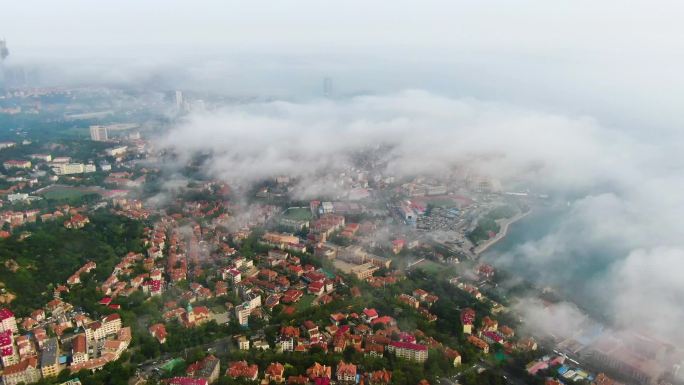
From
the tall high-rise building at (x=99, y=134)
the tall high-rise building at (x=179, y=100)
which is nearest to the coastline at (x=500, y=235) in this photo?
the tall high-rise building at (x=99, y=134)

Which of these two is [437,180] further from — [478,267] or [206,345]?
[206,345]

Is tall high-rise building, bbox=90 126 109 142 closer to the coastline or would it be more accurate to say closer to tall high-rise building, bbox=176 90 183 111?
tall high-rise building, bbox=176 90 183 111

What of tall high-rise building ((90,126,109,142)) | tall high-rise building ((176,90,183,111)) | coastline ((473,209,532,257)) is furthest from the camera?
tall high-rise building ((176,90,183,111))

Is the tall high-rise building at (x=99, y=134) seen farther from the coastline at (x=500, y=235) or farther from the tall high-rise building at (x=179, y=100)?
the coastline at (x=500, y=235)

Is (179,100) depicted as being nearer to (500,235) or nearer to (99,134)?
(99,134)

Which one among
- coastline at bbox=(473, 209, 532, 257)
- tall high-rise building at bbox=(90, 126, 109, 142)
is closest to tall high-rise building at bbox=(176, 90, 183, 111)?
tall high-rise building at bbox=(90, 126, 109, 142)

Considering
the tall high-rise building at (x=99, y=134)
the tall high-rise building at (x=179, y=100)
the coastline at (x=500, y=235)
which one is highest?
the tall high-rise building at (x=179, y=100)

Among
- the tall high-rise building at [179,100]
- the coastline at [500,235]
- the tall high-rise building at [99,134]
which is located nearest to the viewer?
the coastline at [500,235]

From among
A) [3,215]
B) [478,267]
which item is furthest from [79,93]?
[478,267]

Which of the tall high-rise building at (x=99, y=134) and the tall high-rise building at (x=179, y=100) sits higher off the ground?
the tall high-rise building at (x=179, y=100)
